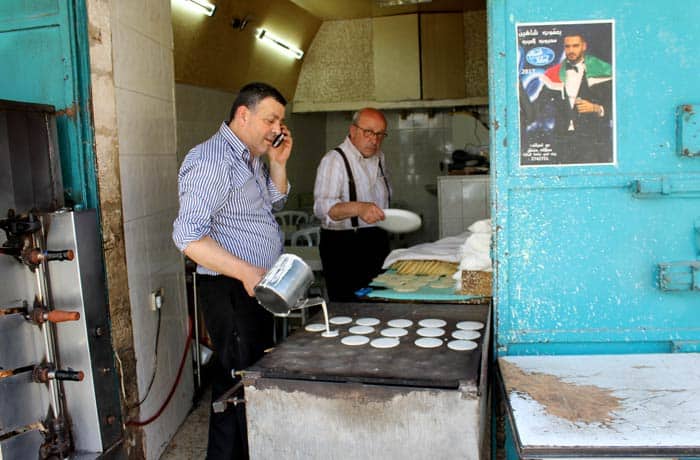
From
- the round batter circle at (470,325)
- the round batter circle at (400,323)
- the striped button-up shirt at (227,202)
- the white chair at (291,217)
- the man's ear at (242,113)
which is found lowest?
the round batter circle at (470,325)

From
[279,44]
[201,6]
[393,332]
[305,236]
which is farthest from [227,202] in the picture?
[279,44]

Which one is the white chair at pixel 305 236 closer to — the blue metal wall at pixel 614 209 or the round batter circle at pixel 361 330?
the round batter circle at pixel 361 330

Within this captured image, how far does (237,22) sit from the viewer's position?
4.94 meters

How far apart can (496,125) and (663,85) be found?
1.59ft

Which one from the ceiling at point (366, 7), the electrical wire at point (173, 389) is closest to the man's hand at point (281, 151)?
the electrical wire at point (173, 389)

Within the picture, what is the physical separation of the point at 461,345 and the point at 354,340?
0.33 meters

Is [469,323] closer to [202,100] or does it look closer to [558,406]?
[558,406]

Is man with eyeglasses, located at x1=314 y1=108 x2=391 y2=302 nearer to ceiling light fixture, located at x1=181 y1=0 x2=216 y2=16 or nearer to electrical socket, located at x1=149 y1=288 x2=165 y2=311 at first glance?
electrical socket, located at x1=149 y1=288 x2=165 y2=311

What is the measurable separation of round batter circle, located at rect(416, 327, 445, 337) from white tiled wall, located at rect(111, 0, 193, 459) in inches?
54.4

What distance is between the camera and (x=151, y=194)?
2.96 meters

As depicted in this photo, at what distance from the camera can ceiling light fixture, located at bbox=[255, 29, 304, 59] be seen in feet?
18.1

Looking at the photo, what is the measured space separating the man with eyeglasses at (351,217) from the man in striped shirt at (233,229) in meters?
1.04

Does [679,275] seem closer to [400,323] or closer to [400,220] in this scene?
[400,323]

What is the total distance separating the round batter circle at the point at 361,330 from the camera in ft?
6.63
